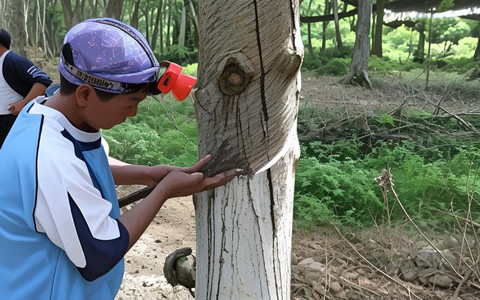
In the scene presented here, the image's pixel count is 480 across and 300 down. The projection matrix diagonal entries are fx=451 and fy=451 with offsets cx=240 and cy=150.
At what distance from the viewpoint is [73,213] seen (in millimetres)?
1140

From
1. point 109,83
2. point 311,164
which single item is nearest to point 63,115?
point 109,83

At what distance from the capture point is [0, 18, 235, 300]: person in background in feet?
3.75

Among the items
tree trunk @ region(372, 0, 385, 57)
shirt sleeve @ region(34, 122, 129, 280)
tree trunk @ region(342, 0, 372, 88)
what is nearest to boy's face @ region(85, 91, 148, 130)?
shirt sleeve @ region(34, 122, 129, 280)

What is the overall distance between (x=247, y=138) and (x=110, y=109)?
43cm

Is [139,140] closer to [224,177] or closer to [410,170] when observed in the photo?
[410,170]

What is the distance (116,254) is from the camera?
122cm

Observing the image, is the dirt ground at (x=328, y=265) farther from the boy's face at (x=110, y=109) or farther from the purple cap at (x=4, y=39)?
the purple cap at (x=4, y=39)

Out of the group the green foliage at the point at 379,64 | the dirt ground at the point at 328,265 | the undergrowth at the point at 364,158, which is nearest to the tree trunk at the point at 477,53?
the green foliage at the point at 379,64

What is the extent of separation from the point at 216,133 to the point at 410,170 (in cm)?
401

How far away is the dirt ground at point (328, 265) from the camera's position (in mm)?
2965

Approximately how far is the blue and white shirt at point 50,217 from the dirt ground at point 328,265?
5.95 feet

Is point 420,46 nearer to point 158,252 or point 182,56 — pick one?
point 182,56

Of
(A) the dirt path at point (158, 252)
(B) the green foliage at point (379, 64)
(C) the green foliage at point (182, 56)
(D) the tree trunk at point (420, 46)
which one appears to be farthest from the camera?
(C) the green foliage at point (182, 56)

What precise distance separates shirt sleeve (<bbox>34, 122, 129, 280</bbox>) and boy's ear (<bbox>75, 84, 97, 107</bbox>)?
0.39 ft
